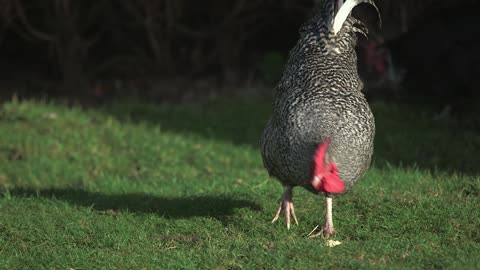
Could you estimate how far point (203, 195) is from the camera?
7559 millimetres

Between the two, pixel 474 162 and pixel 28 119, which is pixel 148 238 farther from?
pixel 28 119

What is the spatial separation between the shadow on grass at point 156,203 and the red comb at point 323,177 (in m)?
1.39

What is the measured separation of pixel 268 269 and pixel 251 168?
4.24m

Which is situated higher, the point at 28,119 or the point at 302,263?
the point at 302,263

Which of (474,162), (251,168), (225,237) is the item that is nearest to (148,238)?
(225,237)

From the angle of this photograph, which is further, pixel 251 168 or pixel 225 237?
pixel 251 168

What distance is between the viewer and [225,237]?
5980 mm

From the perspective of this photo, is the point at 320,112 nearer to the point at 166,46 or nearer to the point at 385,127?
the point at 385,127

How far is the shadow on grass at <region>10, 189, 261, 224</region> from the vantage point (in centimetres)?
688

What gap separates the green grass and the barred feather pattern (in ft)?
1.83

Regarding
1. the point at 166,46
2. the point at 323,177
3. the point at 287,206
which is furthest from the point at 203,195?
the point at 166,46

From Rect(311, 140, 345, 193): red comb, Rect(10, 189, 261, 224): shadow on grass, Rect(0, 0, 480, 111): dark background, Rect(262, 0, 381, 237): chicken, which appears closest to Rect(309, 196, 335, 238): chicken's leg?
Rect(262, 0, 381, 237): chicken

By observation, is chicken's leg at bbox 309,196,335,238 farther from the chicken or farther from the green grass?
the green grass

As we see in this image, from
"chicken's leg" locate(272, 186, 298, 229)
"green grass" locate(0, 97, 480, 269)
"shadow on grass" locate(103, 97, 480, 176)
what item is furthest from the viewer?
"shadow on grass" locate(103, 97, 480, 176)
